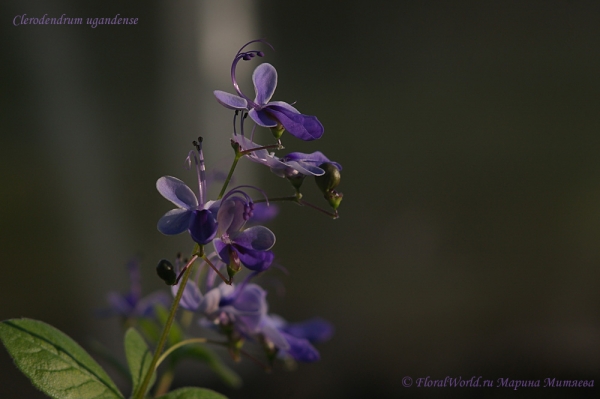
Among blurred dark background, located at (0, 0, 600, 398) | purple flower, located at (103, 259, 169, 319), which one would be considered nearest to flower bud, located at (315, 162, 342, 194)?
purple flower, located at (103, 259, 169, 319)

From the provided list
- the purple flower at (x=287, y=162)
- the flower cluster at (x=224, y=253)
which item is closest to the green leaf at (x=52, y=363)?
the flower cluster at (x=224, y=253)

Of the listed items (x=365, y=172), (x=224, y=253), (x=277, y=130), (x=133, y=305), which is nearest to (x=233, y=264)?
(x=224, y=253)

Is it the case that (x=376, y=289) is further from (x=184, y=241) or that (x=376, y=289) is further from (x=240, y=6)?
(x=240, y=6)

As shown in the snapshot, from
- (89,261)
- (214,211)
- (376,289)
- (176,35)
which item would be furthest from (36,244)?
(214,211)

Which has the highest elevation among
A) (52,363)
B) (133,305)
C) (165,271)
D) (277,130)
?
(277,130)

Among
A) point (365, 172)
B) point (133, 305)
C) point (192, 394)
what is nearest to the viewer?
point (192, 394)

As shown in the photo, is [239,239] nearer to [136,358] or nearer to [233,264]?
[233,264]

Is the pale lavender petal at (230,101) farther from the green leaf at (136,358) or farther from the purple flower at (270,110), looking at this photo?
the green leaf at (136,358)
